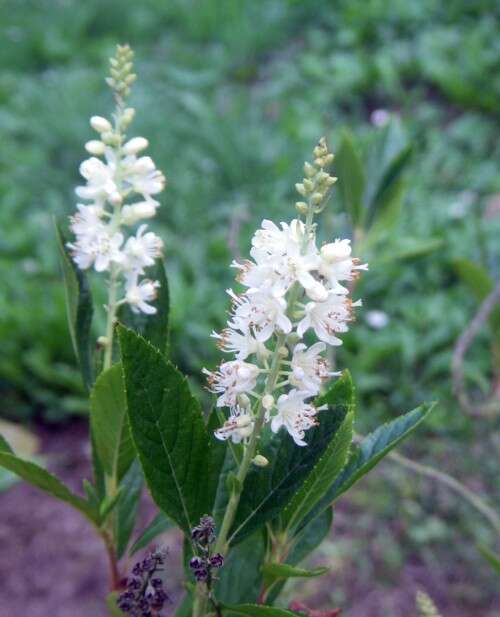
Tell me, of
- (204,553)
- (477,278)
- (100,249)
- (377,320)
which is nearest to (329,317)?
(204,553)

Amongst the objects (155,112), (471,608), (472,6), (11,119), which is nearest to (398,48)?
(472,6)

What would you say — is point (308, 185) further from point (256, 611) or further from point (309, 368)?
point (256, 611)

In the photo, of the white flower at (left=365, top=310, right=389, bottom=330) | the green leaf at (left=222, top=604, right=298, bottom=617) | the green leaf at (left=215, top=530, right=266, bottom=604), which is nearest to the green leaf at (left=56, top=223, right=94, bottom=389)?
the green leaf at (left=215, top=530, right=266, bottom=604)

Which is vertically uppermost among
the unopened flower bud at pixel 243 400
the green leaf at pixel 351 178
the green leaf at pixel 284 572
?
the green leaf at pixel 351 178

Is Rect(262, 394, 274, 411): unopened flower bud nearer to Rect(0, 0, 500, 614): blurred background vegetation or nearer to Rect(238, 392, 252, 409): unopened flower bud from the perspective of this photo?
Rect(238, 392, 252, 409): unopened flower bud

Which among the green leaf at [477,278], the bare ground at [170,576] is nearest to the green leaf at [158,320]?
the green leaf at [477,278]

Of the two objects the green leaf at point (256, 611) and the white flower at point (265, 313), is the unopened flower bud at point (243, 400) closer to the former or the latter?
the white flower at point (265, 313)

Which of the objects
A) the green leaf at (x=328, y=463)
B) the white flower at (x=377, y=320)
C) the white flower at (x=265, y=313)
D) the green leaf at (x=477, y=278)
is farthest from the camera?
the white flower at (x=377, y=320)
